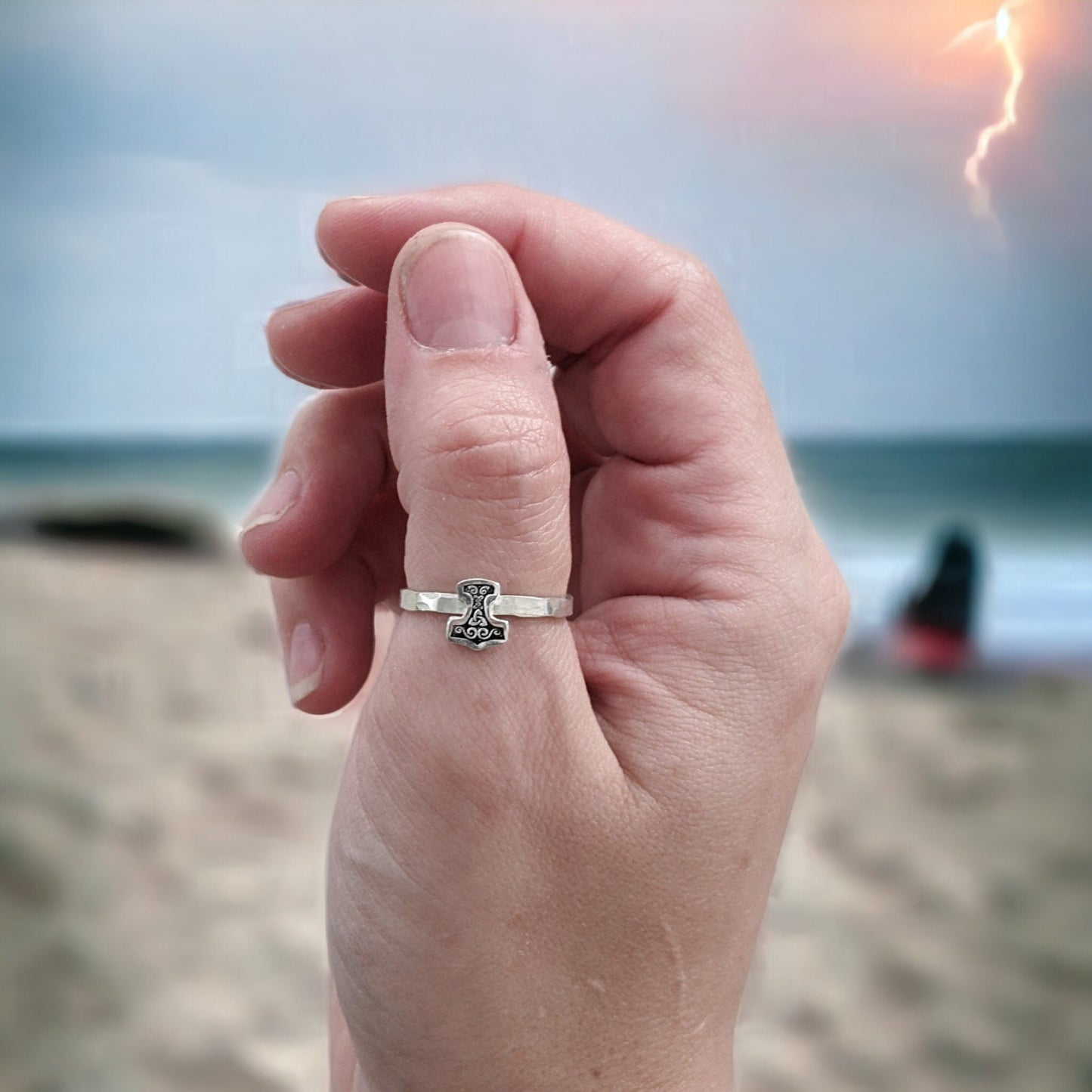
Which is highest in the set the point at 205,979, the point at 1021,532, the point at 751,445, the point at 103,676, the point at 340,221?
the point at 340,221

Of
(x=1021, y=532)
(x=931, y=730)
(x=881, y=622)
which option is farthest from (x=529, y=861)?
(x=1021, y=532)

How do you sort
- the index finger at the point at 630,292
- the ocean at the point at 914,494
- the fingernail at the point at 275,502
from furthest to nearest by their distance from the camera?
1. the ocean at the point at 914,494
2. the fingernail at the point at 275,502
3. the index finger at the point at 630,292

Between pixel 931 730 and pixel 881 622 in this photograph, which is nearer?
pixel 931 730

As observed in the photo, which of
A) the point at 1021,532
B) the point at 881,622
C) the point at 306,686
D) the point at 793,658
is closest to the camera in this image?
the point at 793,658

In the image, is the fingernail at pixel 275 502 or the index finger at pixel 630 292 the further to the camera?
the fingernail at pixel 275 502

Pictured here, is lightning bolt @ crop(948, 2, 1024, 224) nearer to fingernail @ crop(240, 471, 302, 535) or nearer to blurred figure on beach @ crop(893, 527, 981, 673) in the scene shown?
fingernail @ crop(240, 471, 302, 535)

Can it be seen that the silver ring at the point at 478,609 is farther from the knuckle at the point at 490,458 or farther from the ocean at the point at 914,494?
the ocean at the point at 914,494

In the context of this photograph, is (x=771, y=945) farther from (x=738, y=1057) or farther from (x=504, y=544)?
(x=504, y=544)

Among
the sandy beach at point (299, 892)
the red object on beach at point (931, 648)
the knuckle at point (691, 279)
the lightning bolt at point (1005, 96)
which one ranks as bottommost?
the sandy beach at point (299, 892)

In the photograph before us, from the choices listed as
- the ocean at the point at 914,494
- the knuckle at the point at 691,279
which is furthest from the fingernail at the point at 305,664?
the ocean at the point at 914,494
